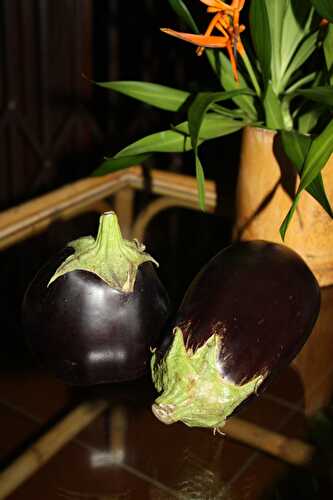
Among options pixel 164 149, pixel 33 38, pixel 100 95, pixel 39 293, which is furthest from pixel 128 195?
pixel 100 95

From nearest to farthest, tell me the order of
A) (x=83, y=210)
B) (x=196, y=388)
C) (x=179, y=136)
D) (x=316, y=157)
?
(x=196, y=388) → (x=316, y=157) → (x=179, y=136) → (x=83, y=210)

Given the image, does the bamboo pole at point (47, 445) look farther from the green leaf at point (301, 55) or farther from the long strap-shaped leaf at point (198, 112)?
the green leaf at point (301, 55)

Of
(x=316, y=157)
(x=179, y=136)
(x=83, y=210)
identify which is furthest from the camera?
(x=83, y=210)

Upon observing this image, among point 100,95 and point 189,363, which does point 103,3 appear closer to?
point 100,95

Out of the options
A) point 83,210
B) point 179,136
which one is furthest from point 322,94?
point 83,210

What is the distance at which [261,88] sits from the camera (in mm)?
779

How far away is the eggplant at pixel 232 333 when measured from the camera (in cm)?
53

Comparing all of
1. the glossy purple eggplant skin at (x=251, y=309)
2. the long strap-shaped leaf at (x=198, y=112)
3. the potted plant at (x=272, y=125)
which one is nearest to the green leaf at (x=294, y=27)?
the potted plant at (x=272, y=125)

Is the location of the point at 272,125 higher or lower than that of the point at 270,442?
higher

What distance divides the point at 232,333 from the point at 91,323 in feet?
0.35

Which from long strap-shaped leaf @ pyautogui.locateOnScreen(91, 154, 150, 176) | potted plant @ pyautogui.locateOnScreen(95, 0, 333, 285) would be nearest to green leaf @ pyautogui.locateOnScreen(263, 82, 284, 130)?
potted plant @ pyautogui.locateOnScreen(95, 0, 333, 285)

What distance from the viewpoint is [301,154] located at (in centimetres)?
66

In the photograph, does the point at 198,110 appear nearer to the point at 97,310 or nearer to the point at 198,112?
the point at 198,112

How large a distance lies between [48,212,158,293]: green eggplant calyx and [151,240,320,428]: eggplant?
50 millimetres
